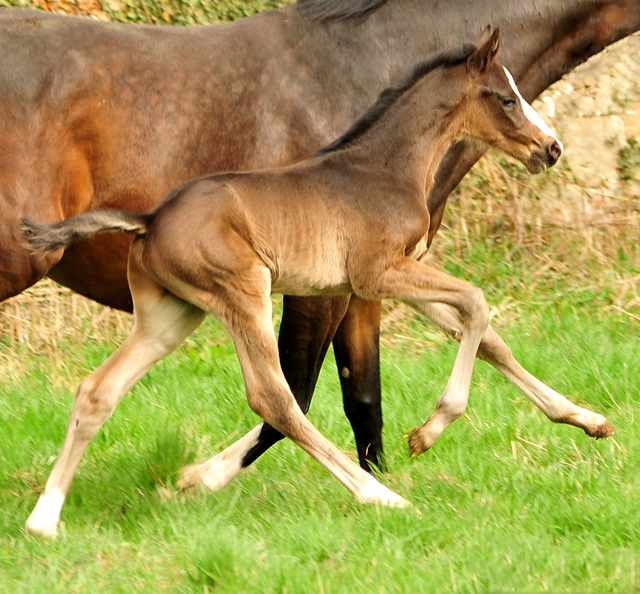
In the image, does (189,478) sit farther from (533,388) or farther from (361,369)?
(533,388)

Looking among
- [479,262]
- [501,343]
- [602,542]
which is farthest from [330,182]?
[479,262]

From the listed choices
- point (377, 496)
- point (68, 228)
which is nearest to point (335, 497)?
point (377, 496)

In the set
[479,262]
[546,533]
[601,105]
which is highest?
[546,533]

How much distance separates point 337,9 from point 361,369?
1545 millimetres

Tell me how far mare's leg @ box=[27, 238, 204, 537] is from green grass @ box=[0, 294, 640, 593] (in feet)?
0.57

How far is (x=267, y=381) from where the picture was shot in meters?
3.60

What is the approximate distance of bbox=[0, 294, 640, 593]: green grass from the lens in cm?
314

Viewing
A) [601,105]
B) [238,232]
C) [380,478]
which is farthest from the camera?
[601,105]

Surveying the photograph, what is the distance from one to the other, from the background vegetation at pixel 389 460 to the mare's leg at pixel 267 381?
0.42ft

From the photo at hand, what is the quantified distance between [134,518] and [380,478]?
3.35 ft

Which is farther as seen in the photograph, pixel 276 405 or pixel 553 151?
pixel 553 151

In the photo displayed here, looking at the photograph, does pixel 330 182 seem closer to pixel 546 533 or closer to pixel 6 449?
pixel 546 533

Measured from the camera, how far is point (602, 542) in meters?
3.33

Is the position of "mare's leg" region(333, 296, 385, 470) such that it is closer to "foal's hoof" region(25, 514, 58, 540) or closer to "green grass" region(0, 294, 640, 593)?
"green grass" region(0, 294, 640, 593)
